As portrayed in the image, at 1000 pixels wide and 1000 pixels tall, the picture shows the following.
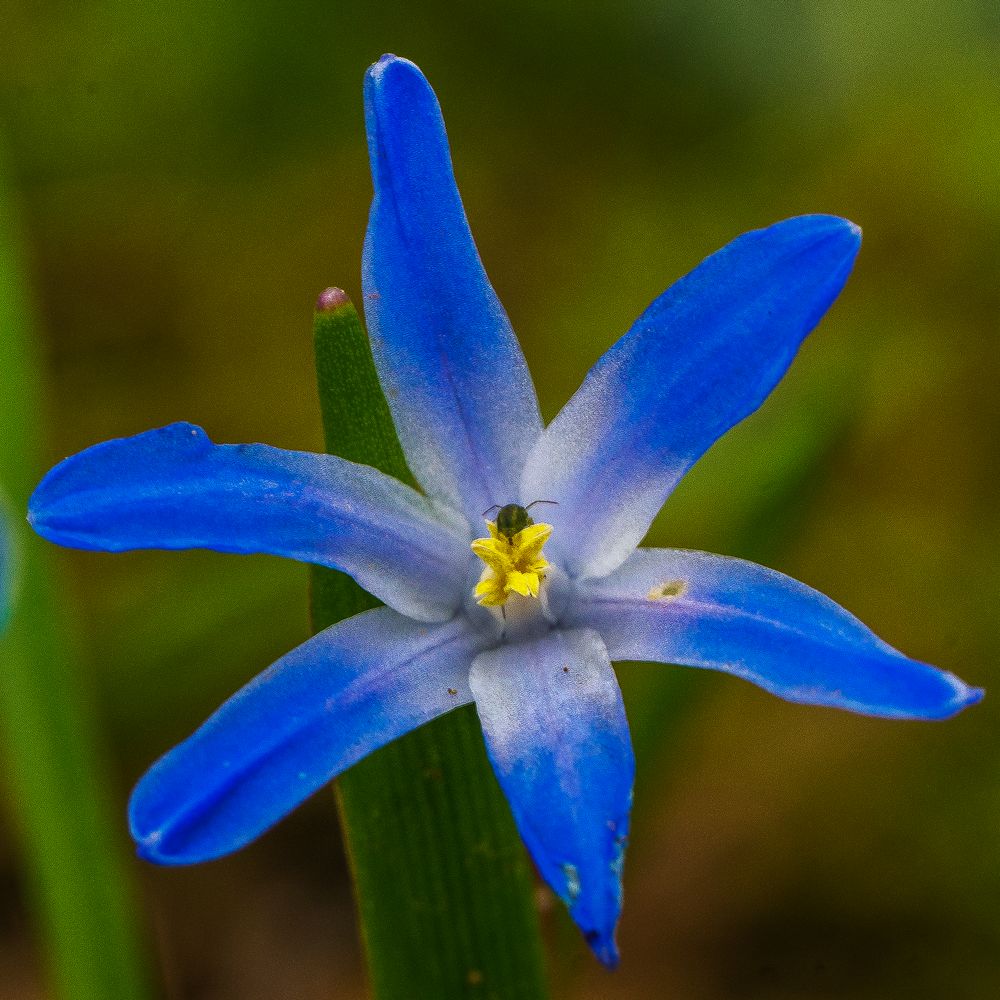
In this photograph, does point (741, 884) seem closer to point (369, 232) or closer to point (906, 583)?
point (906, 583)

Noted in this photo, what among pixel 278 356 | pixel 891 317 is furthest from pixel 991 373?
pixel 278 356

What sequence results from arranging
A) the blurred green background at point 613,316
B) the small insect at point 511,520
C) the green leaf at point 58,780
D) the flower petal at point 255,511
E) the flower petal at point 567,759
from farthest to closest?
the blurred green background at point 613,316, the green leaf at point 58,780, the small insect at point 511,520, the flower petal at point 255,511, the flower petal at point 567,759

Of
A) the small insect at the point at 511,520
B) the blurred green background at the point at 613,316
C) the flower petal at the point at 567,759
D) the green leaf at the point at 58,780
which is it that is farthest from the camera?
the blurred green background at the point at 613,316

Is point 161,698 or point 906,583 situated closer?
point 161,698

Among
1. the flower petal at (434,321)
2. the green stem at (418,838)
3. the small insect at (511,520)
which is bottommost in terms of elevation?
the green stem at (418,838)

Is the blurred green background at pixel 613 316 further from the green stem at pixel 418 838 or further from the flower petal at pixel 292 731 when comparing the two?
the flower petal at pixel 292 731

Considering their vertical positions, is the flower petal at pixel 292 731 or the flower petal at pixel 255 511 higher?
the flower petal at pixel 255 511

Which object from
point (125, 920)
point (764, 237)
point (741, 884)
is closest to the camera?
point (764, 237)

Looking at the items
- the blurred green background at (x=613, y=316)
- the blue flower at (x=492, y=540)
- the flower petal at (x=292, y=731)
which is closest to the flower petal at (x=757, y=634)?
the blue flower at (x=492, y=540)
